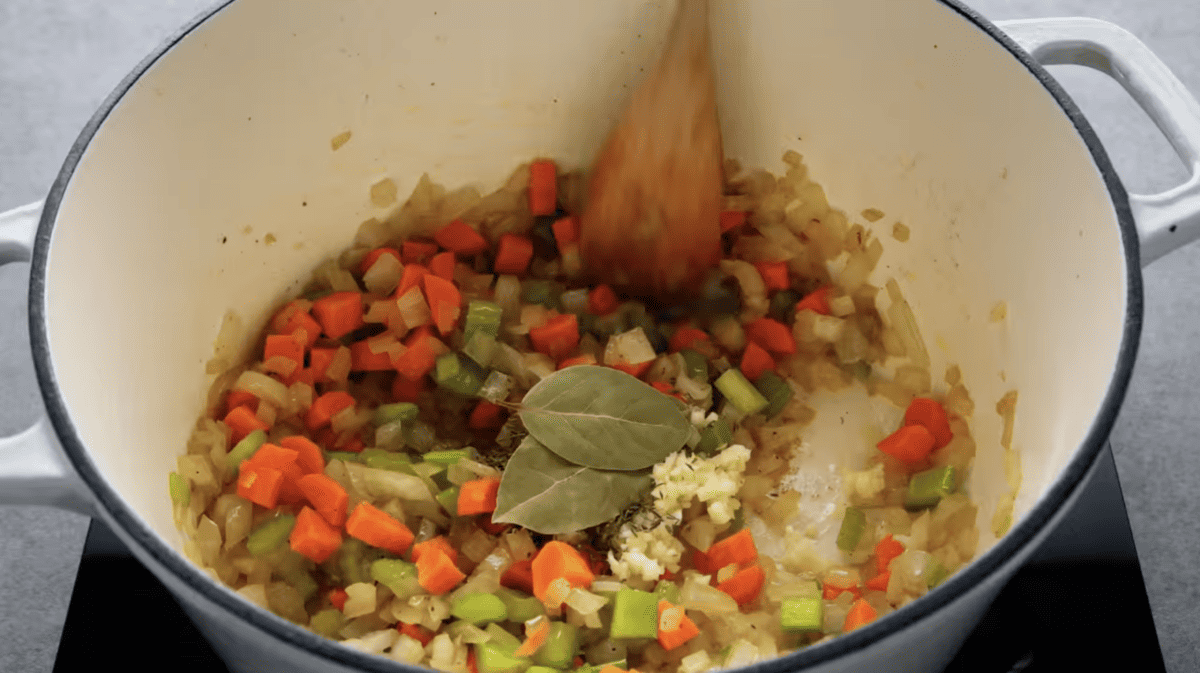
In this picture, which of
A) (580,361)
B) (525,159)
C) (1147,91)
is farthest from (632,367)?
(1147,91)

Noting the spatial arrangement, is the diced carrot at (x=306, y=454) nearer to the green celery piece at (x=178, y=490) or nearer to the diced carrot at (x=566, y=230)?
the green celery piece at (x=178, y=490)

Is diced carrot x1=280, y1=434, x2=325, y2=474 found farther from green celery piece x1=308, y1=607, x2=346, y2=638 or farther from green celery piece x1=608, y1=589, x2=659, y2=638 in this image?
green celery piece x1=608, y1=589, x2=659, y2=638

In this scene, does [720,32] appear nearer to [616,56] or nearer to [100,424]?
[616,56]

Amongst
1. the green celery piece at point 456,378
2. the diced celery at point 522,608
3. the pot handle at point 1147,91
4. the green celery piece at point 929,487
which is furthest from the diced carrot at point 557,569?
the pot handle at point 1147,91

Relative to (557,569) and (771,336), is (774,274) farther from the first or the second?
(557,569)

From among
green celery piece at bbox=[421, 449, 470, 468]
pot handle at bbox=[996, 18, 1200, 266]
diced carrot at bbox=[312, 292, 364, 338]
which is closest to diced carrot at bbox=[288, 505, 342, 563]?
green celery piece at bbox=[421, 449, 470, 468]
